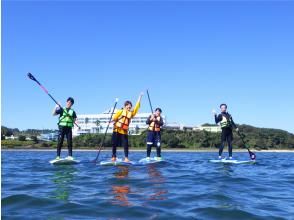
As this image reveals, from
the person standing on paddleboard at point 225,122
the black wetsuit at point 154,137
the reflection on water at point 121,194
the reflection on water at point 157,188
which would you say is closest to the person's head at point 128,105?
the black wetsuit at point 154,137

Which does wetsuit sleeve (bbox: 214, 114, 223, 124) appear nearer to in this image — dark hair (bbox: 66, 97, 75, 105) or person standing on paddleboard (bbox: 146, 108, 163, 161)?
person standing on paddleboard (bbox: 146, 108, 163, 161)

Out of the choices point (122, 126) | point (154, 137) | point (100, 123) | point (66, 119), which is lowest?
point (154, 137)

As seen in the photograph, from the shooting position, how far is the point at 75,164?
14.7 m

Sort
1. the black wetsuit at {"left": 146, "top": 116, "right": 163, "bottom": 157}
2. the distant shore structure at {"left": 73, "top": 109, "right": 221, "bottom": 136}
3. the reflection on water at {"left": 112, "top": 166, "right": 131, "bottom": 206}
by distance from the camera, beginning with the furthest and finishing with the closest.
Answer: the distant shore structure at {"left": 73, "top": 109, "right": 221, "bottom": 136} → the black wetsuit at {"left": 146, "top": 116, "right": 163, "bottom": 157} → the reflection on water at {"left": 112, "top": 166, "right": 131, "bottom": 206}

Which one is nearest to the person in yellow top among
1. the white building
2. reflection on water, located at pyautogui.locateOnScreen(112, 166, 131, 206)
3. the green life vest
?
the green life vest

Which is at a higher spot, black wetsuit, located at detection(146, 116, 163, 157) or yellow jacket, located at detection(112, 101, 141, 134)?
yellow jacket, located at detection(112, 101, 141, 134)

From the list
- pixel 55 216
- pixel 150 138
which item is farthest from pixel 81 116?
pixel 55 216

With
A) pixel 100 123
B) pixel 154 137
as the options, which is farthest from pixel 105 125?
pixel 154 137

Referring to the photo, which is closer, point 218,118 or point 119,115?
point 119,115

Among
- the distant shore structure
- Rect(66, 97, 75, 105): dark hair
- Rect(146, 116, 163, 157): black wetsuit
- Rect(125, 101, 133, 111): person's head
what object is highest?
the distant shore structure

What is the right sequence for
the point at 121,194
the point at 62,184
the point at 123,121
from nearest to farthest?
1. the point at 121,194
2. the point at 62,184
3. the point at 123,121

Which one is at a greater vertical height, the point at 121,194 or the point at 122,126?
the point at 122,126

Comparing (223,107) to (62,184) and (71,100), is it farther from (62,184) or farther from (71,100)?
(62,184)

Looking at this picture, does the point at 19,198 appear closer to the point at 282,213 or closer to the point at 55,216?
the point at 55,216
